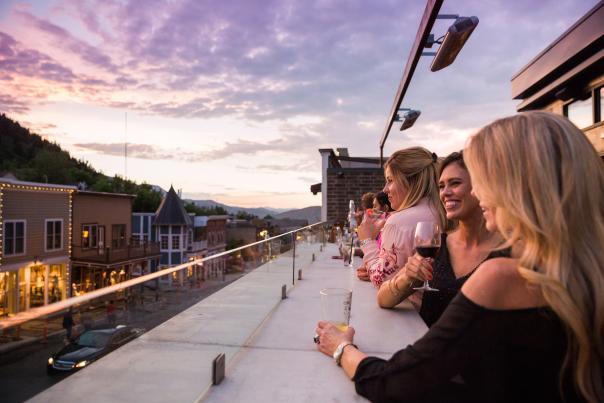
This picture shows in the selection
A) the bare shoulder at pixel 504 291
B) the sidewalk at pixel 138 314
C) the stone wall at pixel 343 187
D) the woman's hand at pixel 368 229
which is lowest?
the sidewalk at pixel 138 314

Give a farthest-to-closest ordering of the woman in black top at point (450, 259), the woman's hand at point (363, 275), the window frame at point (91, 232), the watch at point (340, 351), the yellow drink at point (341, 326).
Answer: the window frame at point (91, 232) → the woman's hand at point (363, 275) → the woman in black top at point (450, 259) → the yellow drink at point (341, 326) → the watch at point (340, 351)

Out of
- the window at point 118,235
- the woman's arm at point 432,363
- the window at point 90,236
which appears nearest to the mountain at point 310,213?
the woman's arm at point 432,363

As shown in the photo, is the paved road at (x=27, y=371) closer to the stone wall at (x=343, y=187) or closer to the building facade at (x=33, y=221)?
the stone wall at (x=343, y=187)

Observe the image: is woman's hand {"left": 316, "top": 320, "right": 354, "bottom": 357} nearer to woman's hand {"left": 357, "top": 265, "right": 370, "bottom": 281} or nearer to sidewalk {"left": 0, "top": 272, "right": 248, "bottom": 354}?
sidewalk {"left": 0, "top": 272, "right": 248, "bottom": 354}

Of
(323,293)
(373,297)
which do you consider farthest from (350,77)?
(323,293)

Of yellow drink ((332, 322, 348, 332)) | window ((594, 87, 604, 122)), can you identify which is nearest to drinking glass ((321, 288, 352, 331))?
yellow drink ((332, 322, 348, 332))

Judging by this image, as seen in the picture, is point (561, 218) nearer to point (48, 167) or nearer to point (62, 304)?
point (62, 304)

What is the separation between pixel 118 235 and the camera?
82.0ft

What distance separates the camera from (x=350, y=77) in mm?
9906

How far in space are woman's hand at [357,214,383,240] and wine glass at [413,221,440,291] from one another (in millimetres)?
1340

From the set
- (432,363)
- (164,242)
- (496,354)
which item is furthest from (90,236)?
(496,354)

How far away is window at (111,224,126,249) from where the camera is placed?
78.4 ft

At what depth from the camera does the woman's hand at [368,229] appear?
305cm

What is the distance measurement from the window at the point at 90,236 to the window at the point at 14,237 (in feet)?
16.3
